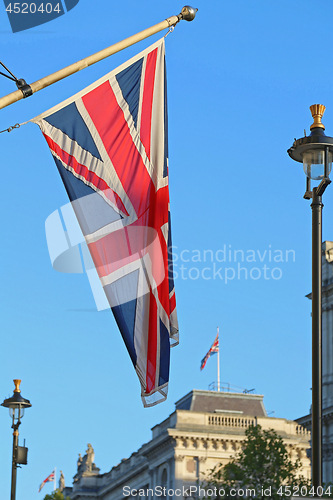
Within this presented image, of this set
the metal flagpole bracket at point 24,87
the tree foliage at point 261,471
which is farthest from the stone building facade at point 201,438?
the metal flagpole bracket at point 24,87

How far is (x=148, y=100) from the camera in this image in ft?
41.3

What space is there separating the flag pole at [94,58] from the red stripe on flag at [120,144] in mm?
644

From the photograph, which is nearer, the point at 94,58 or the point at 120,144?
the point at 94,58

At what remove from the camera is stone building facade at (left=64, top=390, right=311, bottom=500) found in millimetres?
65812

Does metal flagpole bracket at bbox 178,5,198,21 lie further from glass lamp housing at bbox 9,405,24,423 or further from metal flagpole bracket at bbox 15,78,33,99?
glass lamp housing at bbox 9,405,24,423

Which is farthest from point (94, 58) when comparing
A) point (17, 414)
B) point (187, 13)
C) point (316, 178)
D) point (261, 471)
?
point (261, 471)

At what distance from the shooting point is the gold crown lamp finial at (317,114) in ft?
38.4

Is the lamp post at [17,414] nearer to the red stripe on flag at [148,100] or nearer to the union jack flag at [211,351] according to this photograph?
the red stripe on flag at [148,100]

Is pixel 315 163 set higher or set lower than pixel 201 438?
lower

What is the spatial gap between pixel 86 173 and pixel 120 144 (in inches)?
33.1

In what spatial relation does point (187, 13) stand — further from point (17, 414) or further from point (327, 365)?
point (327, 365)

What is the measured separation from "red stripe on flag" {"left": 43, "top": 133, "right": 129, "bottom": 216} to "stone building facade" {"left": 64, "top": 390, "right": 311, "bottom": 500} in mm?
51203

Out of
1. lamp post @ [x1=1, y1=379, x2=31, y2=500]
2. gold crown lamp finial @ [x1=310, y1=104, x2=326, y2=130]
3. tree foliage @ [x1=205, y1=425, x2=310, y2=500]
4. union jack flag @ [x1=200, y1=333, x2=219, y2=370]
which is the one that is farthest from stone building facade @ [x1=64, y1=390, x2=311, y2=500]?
gold crown lamp finial @ [x1=310, y1=104, x2=326, y2=130]

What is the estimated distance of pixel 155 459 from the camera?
71500 mm
